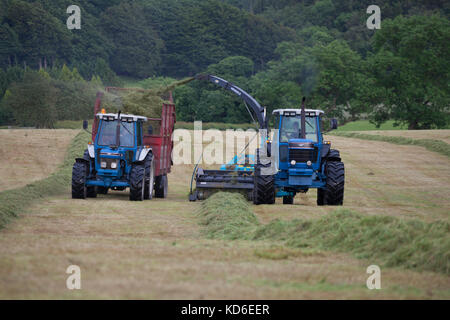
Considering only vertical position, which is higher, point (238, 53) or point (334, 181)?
point (238, 53)

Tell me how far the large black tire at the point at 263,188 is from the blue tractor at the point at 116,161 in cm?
304

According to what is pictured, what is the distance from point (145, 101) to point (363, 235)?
11498mm

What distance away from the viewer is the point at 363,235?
31.8 feet

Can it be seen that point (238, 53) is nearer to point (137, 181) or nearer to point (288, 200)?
point (288, 200)

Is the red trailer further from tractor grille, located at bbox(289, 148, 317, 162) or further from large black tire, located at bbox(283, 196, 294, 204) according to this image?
tractor grille, located at bbox(289, 148, 317, 162)

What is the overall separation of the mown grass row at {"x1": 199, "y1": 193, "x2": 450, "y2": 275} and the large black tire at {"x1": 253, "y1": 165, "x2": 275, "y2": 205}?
3262mm

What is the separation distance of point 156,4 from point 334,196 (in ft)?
332

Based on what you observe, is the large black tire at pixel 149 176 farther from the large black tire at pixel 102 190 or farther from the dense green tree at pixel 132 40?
the dense green tree at pixel 132 40

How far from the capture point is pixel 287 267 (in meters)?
7.86

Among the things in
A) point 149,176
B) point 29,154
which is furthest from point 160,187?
point 29,154

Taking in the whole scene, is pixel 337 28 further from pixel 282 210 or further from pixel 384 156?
pixel 282 210

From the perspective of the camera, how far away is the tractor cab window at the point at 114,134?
17.7 meters

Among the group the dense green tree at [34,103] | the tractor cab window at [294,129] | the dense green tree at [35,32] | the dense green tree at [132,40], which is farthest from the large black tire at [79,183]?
the dense green tree at [132,40]

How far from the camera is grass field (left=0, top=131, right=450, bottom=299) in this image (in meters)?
6.54
